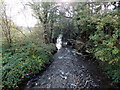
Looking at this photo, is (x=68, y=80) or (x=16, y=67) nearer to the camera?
(x=16, y=67)

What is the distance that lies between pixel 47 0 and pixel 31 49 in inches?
146

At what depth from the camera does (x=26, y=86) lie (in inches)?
104

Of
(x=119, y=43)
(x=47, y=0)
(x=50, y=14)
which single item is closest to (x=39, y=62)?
(x=119, y=43)

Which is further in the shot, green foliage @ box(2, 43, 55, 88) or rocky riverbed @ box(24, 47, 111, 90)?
rocky riverbed @ box(24, 47, 111, 90)

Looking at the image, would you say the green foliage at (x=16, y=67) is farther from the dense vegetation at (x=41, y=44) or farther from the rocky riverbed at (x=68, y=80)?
the rocky riverbed at (x=68, y=80)

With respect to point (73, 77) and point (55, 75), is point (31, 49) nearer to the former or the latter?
point (55, 75)

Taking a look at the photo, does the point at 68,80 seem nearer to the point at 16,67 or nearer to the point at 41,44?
the point at 16,67

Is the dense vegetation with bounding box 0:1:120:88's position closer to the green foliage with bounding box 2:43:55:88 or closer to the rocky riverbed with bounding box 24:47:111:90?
the green foliage with bounding box 2:43:55:88

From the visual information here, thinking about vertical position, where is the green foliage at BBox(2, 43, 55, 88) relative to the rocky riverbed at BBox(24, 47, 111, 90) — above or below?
above

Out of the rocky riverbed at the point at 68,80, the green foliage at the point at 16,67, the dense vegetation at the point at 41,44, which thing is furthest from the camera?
the rocky riverbed at the point at 68,80

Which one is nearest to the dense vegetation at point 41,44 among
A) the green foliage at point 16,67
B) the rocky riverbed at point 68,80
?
the green foliage at point 16,67

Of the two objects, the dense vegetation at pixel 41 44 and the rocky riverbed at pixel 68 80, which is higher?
the dense vegetation at pixel 41 44

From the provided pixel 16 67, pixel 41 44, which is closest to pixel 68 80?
pixel 16 67

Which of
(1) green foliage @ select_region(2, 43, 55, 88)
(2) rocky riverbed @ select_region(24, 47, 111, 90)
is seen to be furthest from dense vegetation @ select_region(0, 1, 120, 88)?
(2) rocky riverbed @ select_region(24, 47, 111, 90)
